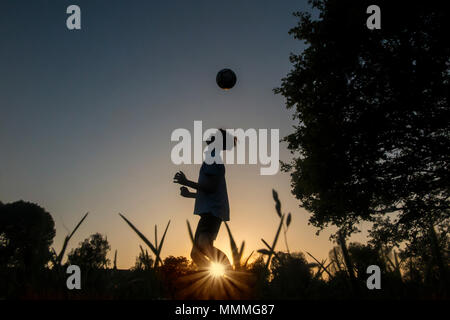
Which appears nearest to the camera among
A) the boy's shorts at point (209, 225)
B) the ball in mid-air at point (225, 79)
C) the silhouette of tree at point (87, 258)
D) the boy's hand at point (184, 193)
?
the silhouette of tree at point (87, 258)

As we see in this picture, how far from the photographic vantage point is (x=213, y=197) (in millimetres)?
4426

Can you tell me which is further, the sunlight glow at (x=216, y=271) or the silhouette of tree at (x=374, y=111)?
the silhouette of tree at (x=374, y=111)

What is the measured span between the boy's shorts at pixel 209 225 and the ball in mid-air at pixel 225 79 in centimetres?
408

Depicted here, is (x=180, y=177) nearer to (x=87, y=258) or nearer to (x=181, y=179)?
(x=181, y=179)

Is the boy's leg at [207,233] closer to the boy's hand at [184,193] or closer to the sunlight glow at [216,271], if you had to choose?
the boy's hand at [184,193]

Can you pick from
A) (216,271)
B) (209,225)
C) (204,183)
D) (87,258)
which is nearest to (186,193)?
(204,183)

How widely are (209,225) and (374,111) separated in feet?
26.4

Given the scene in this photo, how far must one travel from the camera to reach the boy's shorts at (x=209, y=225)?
427 centimetres

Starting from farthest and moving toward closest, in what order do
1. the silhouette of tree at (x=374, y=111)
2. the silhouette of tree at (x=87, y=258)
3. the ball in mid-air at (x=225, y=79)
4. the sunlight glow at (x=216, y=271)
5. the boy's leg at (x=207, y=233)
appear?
the silhouette of tree at (x=374, y=111) → the ball in mid-air at (x=225, y=79) → the boy's leg at (x=207, y=233) → the silhouette of tree at (x=87, y=258) → the sunlight glow at (x=216, y=271)

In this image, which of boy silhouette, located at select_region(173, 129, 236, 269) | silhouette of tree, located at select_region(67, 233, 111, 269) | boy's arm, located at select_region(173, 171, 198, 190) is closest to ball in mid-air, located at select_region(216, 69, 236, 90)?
boy silhouette, located at select_region(173, 129, 236, 269)

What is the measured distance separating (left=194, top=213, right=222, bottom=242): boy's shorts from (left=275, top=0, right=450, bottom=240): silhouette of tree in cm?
609

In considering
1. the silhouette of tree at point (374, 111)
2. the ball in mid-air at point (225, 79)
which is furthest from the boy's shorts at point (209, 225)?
the silhouette of tree at point (374, 111)

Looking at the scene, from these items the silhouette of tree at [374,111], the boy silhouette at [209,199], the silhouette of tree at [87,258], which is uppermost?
the silhouette of tree at [374,111]
